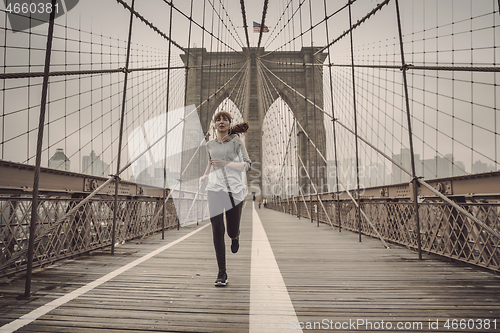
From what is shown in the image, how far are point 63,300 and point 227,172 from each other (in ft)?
3.36

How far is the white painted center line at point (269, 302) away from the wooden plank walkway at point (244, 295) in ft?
0.04

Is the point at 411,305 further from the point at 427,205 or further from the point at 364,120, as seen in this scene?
the point at 364,120

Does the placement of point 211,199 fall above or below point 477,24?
below

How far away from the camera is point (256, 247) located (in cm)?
327

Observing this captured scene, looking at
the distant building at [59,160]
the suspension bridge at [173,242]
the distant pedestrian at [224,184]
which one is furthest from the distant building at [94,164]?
the distant pedestrian at [224,184]

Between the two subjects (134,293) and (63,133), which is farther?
(63,133)

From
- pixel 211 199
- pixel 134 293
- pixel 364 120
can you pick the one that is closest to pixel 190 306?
pixel 134 293

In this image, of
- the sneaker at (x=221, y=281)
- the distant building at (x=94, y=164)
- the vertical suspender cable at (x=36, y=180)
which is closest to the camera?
the vertical suspender cable at (x=36, y=180)

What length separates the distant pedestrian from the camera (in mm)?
1802

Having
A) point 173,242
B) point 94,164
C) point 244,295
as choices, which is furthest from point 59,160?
point 244,295

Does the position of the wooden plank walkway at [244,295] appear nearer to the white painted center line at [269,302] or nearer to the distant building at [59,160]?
the white painted center line at [269,302]

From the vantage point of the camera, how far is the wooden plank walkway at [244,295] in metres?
1.21

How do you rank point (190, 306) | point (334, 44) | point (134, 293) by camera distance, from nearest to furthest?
1. point (190, 306)
2. point (134, 293)
3. point (334, 44)

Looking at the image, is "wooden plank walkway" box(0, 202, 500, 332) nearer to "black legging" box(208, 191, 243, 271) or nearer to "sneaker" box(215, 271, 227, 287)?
"sneaker" box(215, 271, 227, 287)
